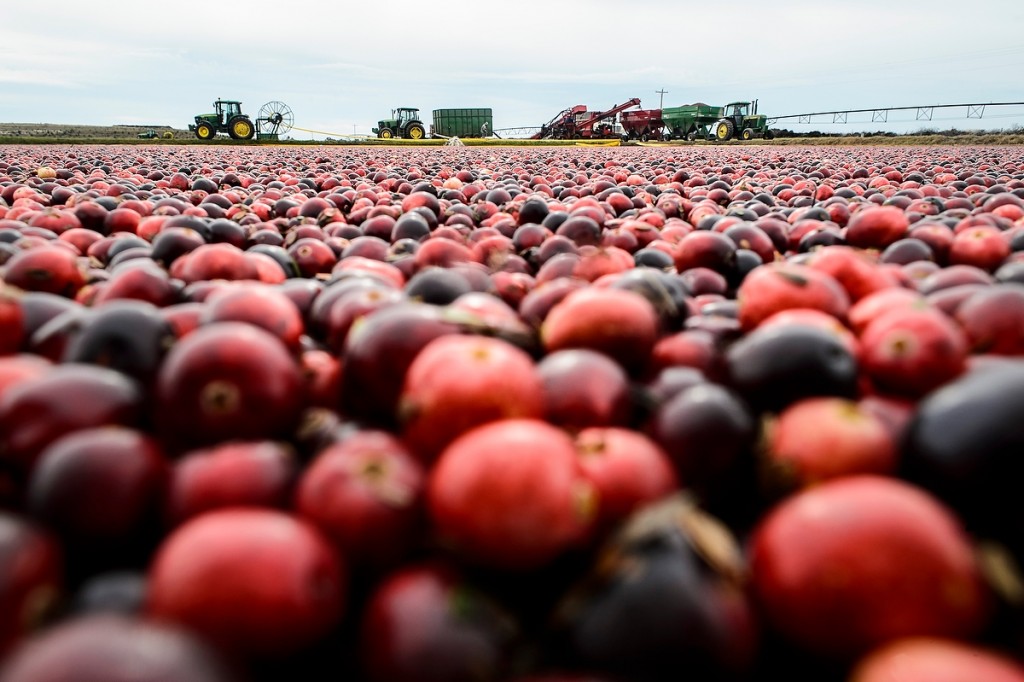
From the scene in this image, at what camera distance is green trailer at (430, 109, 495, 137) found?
2591 inches

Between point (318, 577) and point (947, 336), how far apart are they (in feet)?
6.15

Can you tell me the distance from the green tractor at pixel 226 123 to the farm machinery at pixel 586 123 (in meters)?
25.6

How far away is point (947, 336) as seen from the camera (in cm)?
194

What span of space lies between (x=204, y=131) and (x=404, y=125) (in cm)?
1550

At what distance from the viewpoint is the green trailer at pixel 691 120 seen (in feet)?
167

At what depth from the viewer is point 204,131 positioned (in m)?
43.1

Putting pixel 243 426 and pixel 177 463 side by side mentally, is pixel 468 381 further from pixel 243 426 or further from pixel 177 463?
pixel 177 463

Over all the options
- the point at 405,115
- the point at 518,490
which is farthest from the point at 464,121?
the point at 518,490

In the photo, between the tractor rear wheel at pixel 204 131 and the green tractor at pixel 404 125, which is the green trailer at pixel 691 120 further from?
the tractor rear wheel at pixel 204 131

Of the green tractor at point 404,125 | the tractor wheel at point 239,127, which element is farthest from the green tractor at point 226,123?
the green tractor at point 404,125

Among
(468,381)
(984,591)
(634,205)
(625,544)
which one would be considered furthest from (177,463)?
(634,205)

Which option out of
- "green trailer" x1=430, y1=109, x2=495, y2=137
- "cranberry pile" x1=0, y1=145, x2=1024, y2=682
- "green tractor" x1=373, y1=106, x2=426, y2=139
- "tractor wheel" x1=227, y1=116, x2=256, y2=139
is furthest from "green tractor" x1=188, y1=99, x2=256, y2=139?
"cranberry pile" x1=0, y1=145, x2=1024, y2=682

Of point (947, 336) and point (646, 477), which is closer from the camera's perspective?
point (646, 477)

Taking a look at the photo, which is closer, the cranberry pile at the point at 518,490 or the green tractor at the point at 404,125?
the cranberry pile at the point at 518,490
